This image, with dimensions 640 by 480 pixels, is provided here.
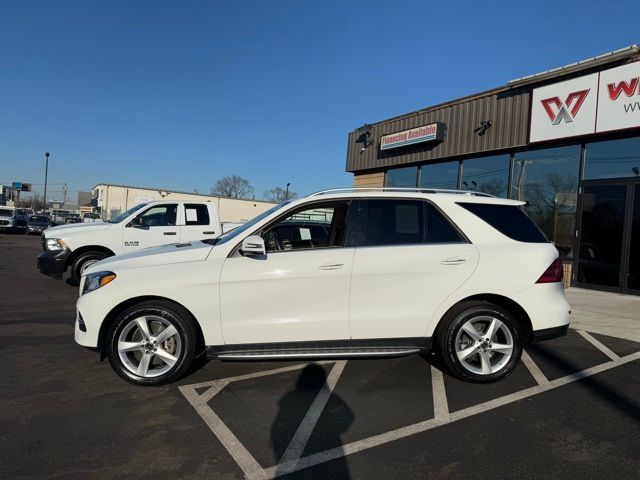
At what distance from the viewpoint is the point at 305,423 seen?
354 cm

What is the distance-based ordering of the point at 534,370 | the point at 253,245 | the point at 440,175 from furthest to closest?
1. the point at 440,175
2. the point at 534,370
3. the point at 253,245

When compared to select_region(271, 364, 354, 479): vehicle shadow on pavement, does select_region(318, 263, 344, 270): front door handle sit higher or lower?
higher

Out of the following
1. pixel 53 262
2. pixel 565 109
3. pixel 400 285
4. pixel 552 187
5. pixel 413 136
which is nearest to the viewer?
pixel 400 285

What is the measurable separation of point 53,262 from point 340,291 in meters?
6.93

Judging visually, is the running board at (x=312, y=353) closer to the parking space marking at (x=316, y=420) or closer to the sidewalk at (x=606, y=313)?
the parking space marking at (x=316, y=420)

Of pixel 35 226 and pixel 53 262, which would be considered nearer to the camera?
pixel 53 262

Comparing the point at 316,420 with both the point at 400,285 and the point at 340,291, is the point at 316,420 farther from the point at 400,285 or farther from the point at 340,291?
the point at 400,285

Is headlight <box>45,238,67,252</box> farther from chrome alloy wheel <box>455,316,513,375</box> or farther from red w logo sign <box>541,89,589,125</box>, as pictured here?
red w logo sign <box>541,89,589,125</box>

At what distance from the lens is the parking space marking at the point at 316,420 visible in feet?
9.68

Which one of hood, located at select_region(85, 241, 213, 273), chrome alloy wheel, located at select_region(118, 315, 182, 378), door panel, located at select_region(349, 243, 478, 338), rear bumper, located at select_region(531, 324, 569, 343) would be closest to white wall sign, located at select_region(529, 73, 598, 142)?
rear bumper, located at select_region(531, 324, 569, 343)

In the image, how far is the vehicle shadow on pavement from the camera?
117 inches

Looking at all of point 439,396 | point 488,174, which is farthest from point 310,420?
point 488,174

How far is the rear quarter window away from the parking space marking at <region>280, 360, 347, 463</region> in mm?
2144

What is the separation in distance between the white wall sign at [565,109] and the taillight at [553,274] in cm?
710
